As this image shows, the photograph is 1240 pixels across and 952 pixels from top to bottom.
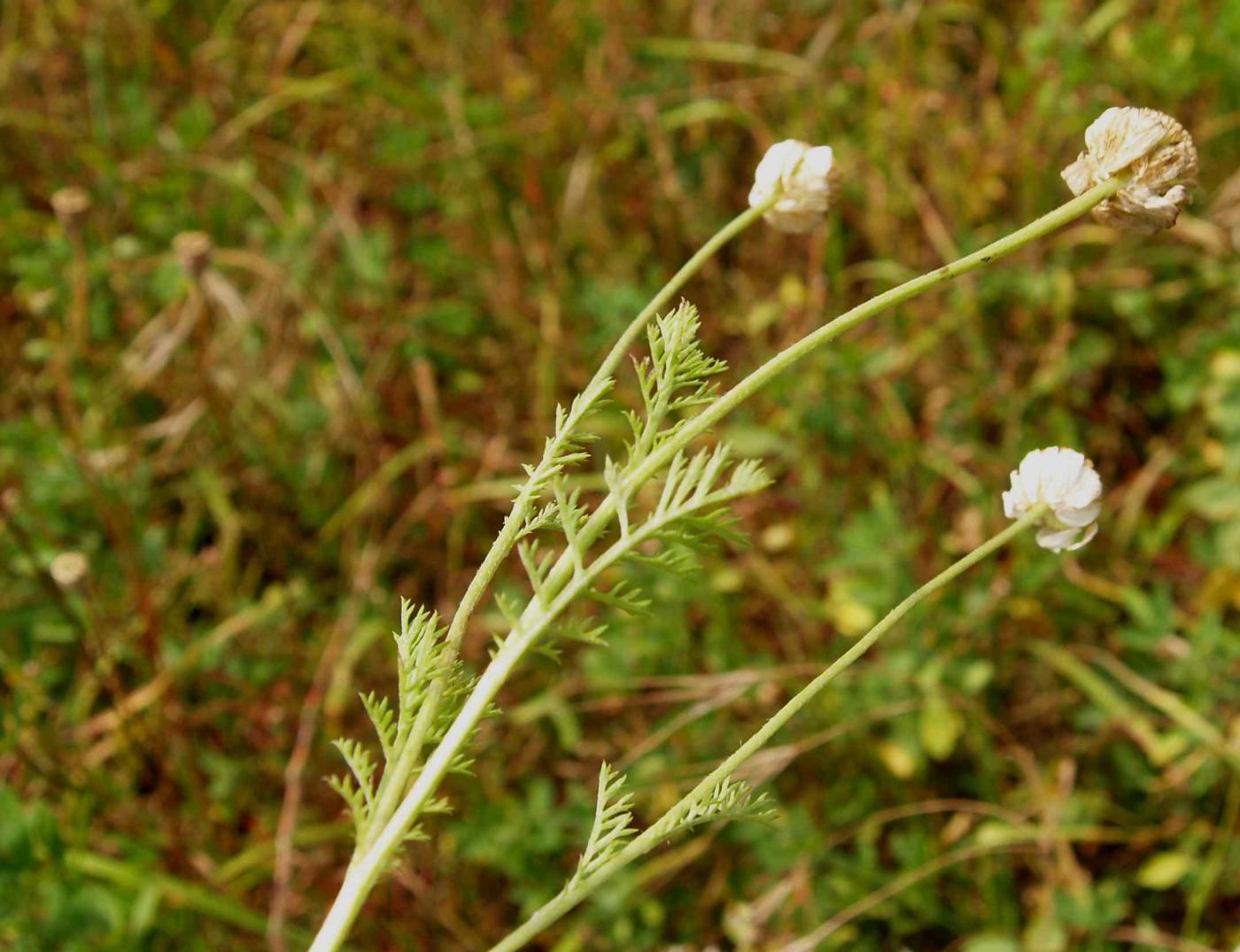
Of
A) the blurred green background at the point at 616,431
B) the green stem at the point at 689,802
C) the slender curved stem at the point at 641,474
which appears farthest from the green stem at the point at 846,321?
the blurred green background at the point at 616,431

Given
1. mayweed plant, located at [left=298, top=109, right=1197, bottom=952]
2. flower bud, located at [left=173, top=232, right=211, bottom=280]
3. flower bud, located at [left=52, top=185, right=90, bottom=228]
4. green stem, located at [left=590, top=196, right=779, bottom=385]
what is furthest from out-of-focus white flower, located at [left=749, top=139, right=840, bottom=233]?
flower bud, located at [left=52, top=185, right=90, bottom=228]

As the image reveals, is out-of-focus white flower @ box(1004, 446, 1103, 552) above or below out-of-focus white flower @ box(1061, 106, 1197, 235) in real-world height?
below

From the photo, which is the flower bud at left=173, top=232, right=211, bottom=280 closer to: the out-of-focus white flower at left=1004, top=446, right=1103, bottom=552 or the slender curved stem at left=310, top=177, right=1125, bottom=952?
the slender curved stem at left=310, top=177, right=1125, bottom=952

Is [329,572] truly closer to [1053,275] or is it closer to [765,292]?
[765,292]

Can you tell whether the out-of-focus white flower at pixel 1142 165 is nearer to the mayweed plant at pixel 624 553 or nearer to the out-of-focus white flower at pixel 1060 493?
the mayweed plant at pixel 624 553

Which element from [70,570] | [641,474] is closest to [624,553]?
[641,474]

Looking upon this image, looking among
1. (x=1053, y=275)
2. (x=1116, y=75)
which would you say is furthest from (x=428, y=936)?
(x=1116, y=75)

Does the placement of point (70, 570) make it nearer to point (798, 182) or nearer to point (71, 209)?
point (71, 209)

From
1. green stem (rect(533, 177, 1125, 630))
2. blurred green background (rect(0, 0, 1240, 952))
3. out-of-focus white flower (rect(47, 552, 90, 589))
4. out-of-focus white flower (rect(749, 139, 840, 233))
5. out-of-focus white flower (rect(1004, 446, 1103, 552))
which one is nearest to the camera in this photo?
green stem (rect(533, 177, 1125, 630))
